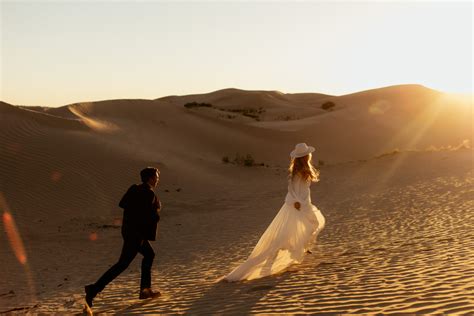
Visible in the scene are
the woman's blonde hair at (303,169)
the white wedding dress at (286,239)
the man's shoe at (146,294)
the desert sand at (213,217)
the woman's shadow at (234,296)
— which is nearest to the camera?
the woman's shadow at (234,296)

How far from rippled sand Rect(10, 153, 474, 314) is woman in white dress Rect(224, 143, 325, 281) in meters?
0.26

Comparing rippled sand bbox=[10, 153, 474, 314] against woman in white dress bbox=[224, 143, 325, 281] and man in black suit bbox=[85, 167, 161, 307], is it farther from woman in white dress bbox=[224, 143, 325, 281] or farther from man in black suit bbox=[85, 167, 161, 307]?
man in black suit bbox=[85, 167, 161, 307]

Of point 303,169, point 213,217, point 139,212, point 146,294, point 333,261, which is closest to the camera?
point 139,212

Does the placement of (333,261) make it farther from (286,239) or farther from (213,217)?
(213,217)

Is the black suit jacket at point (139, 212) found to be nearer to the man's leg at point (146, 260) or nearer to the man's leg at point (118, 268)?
the man's leg at point (118, 268)

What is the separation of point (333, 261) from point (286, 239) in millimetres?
1254

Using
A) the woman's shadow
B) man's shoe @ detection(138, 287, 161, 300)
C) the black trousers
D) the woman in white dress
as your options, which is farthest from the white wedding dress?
the black trousers

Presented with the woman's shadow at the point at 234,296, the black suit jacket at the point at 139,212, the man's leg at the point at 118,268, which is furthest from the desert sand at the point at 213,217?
the black suit jacket at the point at 139,212

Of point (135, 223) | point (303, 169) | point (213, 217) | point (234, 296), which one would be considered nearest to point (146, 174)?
point (135, 223)

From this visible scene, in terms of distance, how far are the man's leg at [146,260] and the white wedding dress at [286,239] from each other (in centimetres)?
118

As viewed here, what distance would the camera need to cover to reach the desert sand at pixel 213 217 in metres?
6.82

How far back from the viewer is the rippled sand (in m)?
6.20

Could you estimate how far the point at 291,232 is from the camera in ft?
25.8

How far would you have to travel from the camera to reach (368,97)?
70812 mm
